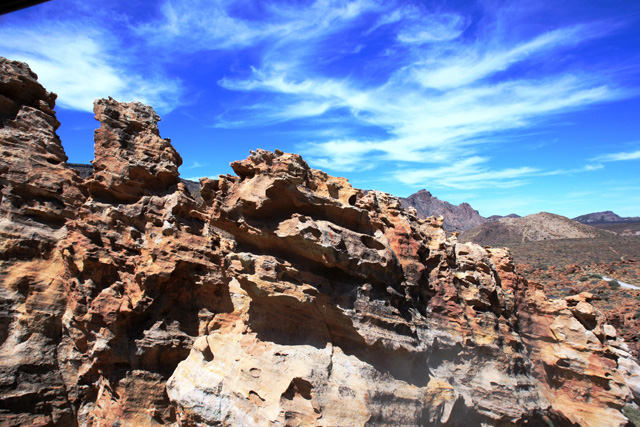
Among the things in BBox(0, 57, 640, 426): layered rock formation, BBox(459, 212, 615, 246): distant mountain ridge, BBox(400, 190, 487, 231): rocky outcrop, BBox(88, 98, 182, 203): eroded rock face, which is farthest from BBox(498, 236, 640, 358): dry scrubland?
BBox(400, 190, 487, 231): rocky outcrop

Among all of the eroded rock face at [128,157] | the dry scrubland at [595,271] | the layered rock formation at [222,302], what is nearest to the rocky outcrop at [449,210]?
the dry scrubland at [595,271]

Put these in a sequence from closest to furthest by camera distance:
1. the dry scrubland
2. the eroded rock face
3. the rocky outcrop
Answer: the eroded rock face, the dry scrubland, the rocky outcrop

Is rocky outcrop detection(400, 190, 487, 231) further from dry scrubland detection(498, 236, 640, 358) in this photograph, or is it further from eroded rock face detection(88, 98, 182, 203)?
eroded rock face detection(88, 98, 182, 203)

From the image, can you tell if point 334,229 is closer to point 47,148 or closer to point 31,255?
point 31,255

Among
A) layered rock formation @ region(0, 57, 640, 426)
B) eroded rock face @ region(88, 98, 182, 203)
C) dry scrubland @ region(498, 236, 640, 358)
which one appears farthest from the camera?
dry scrubland @ region(498, 236, 640, 358)

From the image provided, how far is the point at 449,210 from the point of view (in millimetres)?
159500

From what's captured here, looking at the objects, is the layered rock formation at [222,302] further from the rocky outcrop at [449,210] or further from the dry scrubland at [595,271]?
the rocky outcrop at [449,210]

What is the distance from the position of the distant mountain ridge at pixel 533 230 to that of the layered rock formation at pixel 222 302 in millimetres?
83940

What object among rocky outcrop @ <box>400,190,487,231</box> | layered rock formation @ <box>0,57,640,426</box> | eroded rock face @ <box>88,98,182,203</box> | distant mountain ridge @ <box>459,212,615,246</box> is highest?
rocky outcrop @ <box>400,190,487,231</box>

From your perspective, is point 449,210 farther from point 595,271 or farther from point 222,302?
point 222,302

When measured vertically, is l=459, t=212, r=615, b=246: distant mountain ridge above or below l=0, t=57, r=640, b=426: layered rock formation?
above

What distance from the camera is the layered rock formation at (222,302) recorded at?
757 centimetres

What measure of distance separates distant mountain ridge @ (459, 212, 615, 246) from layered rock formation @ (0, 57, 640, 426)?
8394cm

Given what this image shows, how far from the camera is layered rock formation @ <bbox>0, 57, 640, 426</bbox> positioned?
24.8ft
